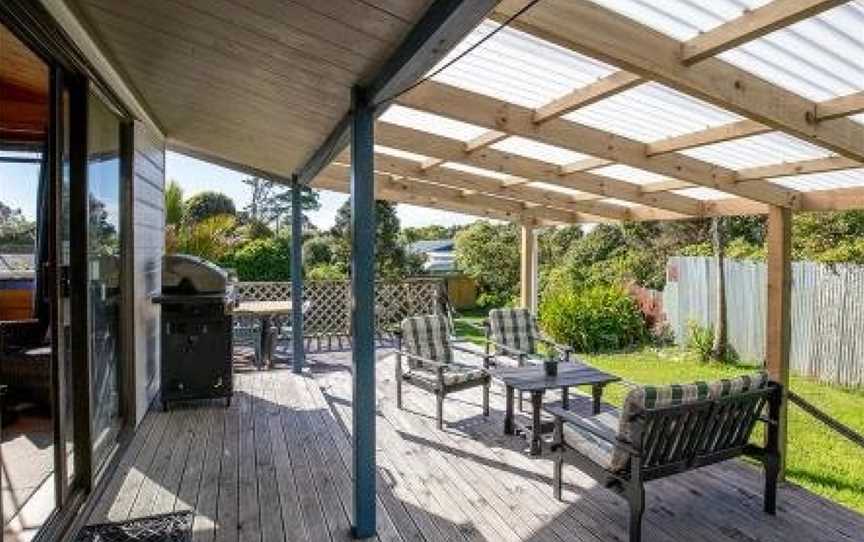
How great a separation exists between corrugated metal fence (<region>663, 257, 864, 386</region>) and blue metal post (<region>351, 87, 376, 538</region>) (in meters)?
7.84

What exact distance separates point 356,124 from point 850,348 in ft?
27.1

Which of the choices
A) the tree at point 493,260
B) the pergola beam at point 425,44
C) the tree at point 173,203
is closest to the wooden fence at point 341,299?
the tree at point 173,203

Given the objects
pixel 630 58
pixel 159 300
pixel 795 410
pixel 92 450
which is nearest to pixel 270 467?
pixel 92 450

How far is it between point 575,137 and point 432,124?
3.71 ft

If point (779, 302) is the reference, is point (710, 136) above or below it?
above

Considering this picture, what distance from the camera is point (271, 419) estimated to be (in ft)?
17.2

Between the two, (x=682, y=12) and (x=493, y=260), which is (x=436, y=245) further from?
(x=682, y=12)

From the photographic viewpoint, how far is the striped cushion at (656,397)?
10.3ft

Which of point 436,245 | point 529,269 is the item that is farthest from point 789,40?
point 436,245

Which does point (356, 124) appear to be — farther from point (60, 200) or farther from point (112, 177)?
point (112, 177)

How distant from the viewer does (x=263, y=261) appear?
13.8m

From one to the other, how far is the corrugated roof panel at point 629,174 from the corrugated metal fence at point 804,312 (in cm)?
484

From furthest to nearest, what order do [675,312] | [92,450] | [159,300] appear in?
[675,312]
[159,300]
[92,450]

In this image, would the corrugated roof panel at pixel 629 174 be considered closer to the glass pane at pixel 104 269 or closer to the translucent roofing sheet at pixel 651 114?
the translucent roofing sheet at pixel 651 114
